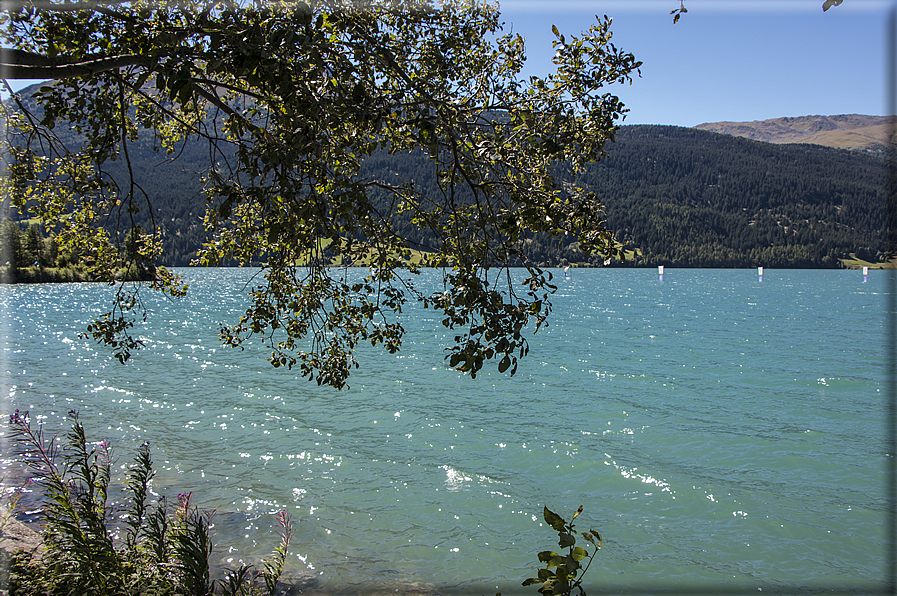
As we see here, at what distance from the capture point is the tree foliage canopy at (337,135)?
4.02 meters

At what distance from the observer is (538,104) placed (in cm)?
611

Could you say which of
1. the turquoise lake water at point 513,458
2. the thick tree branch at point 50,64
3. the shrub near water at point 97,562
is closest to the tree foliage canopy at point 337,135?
the thick tree branch at point 50,64

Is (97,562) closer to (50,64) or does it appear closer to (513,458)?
(50,64)

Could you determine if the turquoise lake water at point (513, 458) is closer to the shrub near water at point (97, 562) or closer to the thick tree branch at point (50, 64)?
the shrub near water at point (97, 562)

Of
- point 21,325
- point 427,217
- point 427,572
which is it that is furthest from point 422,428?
point 21,325

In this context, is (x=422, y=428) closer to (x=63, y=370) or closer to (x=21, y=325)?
(x=63, y=370)

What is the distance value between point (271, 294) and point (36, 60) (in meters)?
3.93

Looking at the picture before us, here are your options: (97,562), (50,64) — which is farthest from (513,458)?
(50,64)

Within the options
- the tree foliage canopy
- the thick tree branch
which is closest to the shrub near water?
the tree foliage canopy

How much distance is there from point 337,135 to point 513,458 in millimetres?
12236

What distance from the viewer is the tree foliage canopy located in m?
4.02

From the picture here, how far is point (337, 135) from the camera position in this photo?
19.5ft

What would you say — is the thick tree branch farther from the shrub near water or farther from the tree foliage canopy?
the shrub near water

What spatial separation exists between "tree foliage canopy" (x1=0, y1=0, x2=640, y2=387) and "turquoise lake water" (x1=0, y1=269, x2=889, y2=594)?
17.9 ft
